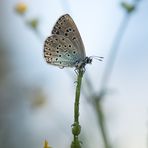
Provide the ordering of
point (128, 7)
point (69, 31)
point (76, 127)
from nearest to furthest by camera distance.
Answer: point (76, 127) < point (69, 31) < point (128, 7)

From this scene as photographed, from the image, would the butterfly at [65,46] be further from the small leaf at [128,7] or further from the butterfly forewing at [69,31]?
the small leaf at [128,7]

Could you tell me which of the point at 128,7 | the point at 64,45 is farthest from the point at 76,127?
the point at 128,7

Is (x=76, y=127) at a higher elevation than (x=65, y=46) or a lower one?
lower

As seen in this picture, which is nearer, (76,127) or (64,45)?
(76,127)

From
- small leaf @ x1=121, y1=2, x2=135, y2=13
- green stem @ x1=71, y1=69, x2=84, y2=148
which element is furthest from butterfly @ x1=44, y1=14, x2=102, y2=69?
small leaf @ x1=121, y1=2, x2=135, y2=13

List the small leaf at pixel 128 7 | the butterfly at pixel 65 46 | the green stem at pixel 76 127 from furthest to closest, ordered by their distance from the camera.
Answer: the small leaf at pixel 128 7 → the butterfly at pixel 65 46 → the green stem at pixel 76 127

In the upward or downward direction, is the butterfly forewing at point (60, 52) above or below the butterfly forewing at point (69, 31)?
below

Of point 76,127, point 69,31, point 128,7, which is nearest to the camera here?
point 76,127

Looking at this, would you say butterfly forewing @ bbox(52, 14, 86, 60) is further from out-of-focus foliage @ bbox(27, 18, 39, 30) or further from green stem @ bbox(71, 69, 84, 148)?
out-of-focus foliage @ bbox(27, 18, 39, 30)

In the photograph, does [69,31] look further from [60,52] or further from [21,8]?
[21,8]

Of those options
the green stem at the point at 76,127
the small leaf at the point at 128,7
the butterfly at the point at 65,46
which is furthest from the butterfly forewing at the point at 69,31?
the small leaf at the point at 128,7
